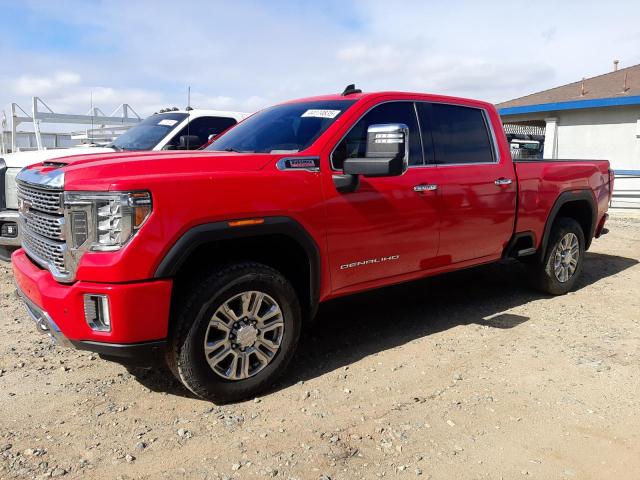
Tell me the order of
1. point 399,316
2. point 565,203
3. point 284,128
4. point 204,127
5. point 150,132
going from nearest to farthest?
1. point 284,128
2. point 399,316
3. point 565,203
4. point 150,132
5. point 204,127

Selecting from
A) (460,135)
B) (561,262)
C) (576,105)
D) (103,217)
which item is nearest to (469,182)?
(460,135)

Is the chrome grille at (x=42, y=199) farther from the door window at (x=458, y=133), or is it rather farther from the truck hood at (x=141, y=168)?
the door window at (x=458, y=133)

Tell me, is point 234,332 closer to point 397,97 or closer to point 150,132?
point 397,97

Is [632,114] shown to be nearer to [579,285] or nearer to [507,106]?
[507,106]

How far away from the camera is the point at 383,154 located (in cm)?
357

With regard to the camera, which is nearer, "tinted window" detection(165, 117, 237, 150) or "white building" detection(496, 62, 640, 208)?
"tinted window" detection(165, 117, 237, 150)

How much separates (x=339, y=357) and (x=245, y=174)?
170 centimetres

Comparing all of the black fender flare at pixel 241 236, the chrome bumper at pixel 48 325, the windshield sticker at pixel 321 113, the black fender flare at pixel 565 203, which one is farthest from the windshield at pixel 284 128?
the black fender flare at pixel 565 203

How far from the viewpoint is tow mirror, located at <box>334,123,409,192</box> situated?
11.6 feet

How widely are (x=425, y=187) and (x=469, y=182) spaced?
600 mm

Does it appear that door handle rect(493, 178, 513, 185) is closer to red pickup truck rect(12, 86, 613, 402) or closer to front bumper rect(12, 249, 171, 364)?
red pickup truck rect(12, 86, 613, 402)

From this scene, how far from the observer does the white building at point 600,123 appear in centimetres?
1433

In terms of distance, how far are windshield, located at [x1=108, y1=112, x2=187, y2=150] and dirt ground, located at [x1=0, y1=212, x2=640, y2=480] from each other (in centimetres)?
277

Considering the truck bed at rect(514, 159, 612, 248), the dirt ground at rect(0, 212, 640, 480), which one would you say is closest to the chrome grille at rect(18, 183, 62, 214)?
the dirt ground at rect(0, 212, 640, 480)
